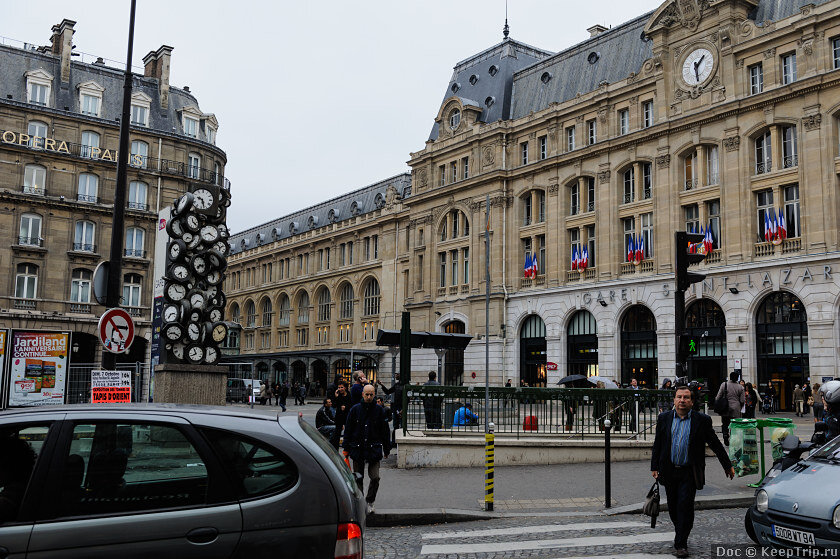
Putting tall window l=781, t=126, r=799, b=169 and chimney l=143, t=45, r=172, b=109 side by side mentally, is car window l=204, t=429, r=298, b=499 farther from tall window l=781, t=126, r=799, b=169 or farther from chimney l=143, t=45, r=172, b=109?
chimney l=143, t=45, r=172, b=109

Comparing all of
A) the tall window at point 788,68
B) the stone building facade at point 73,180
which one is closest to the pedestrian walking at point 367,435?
the tall window at point 788,68

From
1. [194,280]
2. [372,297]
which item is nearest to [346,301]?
[372,297]

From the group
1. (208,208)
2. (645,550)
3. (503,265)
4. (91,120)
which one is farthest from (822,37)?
(91,120)

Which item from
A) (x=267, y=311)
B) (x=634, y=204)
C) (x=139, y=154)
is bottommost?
(x=267, y=311)

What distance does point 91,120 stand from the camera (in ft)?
158

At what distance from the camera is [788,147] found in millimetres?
36781

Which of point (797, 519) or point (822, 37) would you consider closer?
point (797, 519)

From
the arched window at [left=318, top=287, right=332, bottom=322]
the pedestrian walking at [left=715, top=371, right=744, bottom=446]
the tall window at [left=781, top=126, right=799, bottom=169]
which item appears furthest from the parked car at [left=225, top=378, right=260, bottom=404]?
the pedestrian walking at [left=715, top=371, right=744, bottom=446]

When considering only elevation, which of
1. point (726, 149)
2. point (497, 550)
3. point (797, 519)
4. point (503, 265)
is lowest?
point (497, 550)

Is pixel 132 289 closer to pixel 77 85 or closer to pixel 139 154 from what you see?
pixel 139 154

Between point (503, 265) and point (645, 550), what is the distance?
42.8 m

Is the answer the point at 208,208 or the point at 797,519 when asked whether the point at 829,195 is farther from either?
A: the point at 797,519

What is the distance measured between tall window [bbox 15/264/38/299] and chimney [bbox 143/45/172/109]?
14617mm

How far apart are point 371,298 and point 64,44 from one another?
1275 inches
